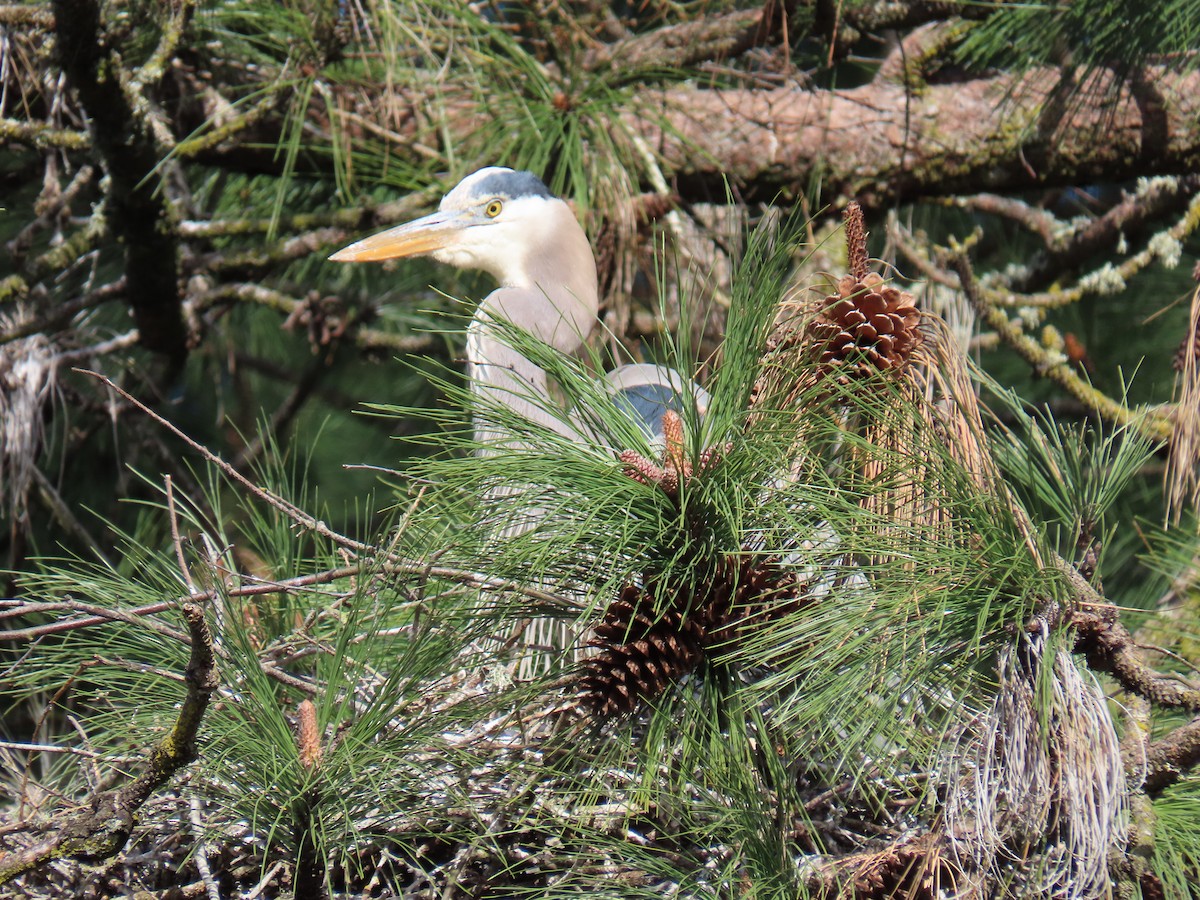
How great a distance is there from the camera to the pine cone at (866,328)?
3.06ft

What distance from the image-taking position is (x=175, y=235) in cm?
181

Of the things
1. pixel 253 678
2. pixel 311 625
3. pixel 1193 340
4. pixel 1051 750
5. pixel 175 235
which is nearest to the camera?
pixel 1051 750

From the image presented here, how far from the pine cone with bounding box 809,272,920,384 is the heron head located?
34.7 inches

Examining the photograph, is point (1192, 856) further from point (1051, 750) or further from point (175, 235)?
point (175, 235)

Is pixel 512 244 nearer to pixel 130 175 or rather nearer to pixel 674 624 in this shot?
pixel 130 175

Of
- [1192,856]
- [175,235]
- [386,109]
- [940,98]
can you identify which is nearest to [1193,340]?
[1192,856]

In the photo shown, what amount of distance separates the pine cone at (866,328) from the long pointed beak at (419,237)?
95 centimetres

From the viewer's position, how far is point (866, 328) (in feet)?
3.10

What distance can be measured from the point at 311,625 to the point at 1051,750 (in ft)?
2.43

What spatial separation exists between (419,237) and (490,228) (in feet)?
0.33

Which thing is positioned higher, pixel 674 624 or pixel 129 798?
pixel 674 624

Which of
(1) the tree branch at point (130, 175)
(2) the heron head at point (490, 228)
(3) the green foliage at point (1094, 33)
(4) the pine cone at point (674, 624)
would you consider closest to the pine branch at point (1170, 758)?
(4) the pine cone at point (674, 624)

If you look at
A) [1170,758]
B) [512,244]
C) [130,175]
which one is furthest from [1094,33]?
[130,175]

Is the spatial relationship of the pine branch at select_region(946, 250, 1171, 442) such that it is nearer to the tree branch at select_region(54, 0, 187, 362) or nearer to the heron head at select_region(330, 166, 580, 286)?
the heron head at select_region(330, 166, 580, 286)
